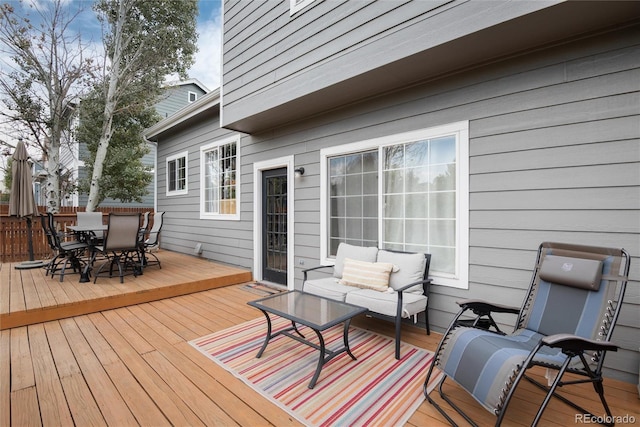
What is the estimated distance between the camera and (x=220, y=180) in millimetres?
6504

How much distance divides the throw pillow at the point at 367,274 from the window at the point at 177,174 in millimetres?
5789

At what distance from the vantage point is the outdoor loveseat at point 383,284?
2.87 m

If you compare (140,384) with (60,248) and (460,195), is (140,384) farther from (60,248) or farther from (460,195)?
(60,248)

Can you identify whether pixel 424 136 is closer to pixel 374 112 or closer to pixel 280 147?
pixel 374 112

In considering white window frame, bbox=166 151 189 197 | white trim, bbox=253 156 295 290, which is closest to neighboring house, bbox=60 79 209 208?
white window frame, bbox=166 151 189 197

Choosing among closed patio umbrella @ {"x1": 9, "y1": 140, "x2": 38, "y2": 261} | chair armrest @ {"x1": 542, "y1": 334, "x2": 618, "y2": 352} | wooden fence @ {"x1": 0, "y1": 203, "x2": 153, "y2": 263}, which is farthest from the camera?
wooden fence @ {"x1": 0, "y1": 203, "x2": 153, "y2": 263}

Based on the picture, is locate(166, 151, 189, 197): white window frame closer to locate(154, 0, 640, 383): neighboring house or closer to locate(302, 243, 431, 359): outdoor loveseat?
locate(154, 0, 640, 383): neighboring house

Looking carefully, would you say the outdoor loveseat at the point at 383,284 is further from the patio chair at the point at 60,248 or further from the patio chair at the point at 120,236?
the patio chair at the point at 60,248

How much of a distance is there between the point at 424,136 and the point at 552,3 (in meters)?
1.48

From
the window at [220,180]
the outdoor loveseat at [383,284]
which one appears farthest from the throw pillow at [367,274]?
the window at [220,180]

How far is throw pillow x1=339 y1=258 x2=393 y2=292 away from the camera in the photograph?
319 centimetres

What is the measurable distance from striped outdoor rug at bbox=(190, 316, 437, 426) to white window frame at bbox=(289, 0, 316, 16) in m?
4.00

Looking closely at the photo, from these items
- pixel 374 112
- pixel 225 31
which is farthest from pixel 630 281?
pixel 225 31

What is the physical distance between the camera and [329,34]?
11.1 ft
